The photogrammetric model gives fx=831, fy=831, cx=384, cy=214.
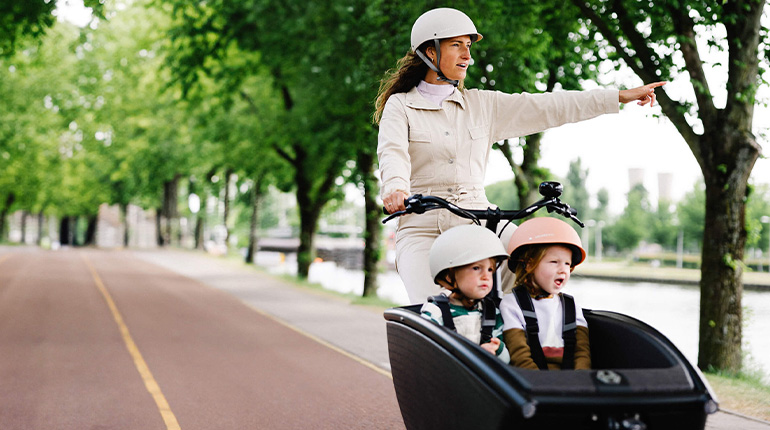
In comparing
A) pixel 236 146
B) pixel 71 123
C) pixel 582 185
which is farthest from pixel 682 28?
pixel 582 185

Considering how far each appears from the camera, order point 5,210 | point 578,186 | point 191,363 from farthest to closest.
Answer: point 578,186, point 5,210, point 191,363

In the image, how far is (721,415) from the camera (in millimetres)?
6395

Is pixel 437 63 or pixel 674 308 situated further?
pixel 674 308

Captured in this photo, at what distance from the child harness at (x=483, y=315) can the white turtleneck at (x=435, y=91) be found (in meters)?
1.11

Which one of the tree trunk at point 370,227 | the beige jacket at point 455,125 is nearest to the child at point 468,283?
the beige jacket at point 455,125

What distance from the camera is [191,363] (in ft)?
29.1

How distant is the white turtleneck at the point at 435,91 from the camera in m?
4.06

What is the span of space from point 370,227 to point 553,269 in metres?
15.7

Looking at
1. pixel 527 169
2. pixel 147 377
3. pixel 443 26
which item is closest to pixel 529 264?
pixel 443 26

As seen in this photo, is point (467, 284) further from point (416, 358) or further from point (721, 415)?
point (721, 415)

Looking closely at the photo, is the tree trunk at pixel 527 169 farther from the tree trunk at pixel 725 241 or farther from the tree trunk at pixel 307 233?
the tree trunk at pixel 307 233

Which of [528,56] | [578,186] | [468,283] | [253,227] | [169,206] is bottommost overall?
[253,227]

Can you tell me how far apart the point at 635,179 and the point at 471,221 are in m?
93.8

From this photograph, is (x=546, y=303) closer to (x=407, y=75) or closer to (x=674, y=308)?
(x=407, y=75)
